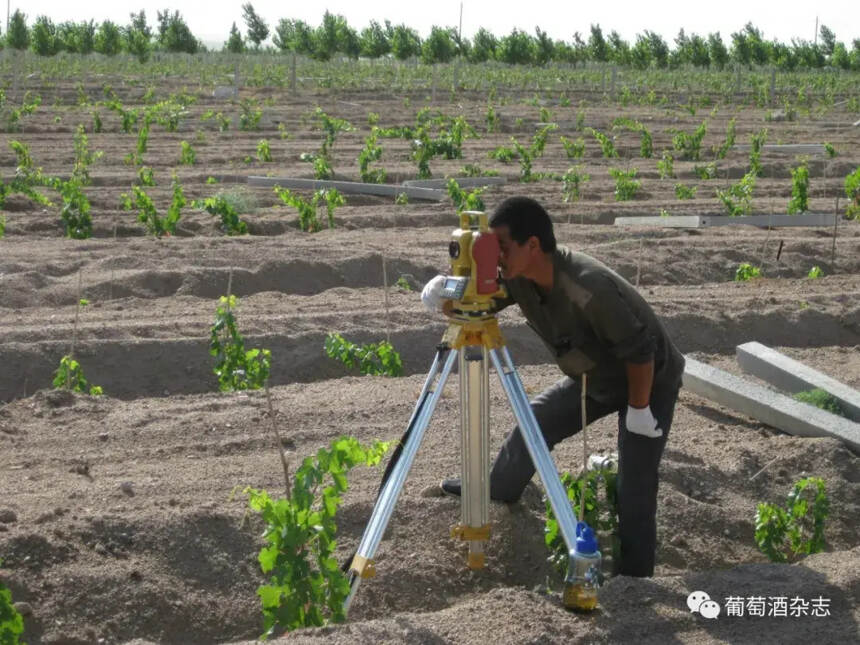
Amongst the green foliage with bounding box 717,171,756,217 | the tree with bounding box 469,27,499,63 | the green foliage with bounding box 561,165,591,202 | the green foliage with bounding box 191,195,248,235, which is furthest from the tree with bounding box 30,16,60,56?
the green foliage with bounding box 717,171,756,217

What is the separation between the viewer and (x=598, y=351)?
4.20 meters

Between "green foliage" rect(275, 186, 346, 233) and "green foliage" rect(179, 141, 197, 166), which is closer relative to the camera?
"green foliage" rect(275, 186, 346, 233)

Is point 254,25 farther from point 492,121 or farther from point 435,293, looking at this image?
point 435,293

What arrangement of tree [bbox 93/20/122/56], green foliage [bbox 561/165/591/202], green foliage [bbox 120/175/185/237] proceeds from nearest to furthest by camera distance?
green foliage [bbox 120/175/185/237], green foliage [bbox 561/165/591/202], tree [bbox 93/20/122/56]

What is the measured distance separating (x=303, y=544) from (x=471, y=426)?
67 cm

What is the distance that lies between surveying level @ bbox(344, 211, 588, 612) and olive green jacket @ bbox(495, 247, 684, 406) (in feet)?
0.76

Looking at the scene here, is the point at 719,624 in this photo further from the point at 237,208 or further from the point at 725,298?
the point at 237,208

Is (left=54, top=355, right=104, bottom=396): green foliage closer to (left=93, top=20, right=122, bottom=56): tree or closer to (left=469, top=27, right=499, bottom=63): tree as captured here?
(left=93, top=20, right=122, bottom=56): tree

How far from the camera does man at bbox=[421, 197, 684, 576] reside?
3.92 m

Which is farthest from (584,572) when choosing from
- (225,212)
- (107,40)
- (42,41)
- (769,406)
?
(107,40)

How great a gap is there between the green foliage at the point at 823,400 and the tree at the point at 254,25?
4348cm

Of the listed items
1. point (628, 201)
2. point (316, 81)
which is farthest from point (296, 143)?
point (316, 81)

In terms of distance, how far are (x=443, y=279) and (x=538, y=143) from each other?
14.4 meters

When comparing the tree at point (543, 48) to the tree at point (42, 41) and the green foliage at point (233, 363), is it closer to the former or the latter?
the tree at point (42, 41)
